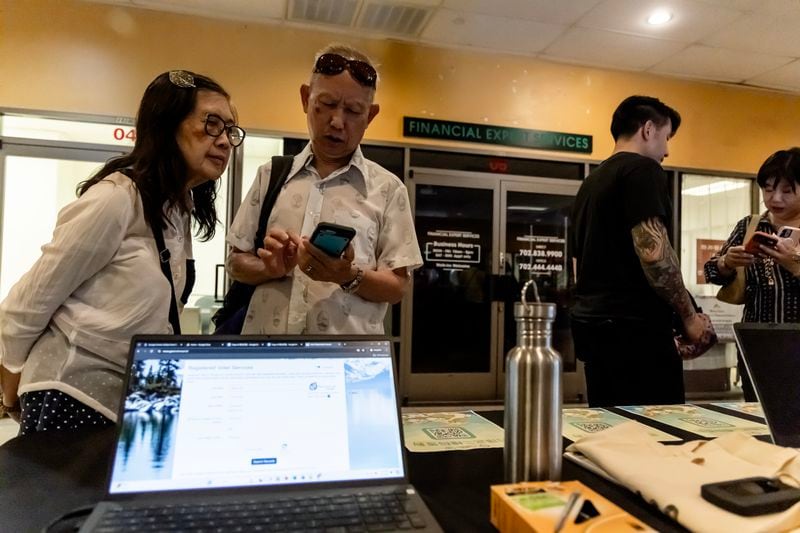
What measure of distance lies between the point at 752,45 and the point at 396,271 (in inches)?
171

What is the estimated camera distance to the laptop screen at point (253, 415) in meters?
0.69

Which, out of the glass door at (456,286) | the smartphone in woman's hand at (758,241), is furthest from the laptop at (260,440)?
the glass door at (456,286)

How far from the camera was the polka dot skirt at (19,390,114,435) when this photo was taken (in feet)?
3.37

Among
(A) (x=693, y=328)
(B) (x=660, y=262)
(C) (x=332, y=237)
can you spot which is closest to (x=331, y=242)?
(C) (x=332, y=237)

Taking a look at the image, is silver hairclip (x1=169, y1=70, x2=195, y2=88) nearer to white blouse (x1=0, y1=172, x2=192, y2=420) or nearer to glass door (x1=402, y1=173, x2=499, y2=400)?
white blouse (x1=0, y1=172, x2=192, y2=420)

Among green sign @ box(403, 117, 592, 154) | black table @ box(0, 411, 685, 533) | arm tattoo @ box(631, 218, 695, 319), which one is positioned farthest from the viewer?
green sign @ box(403, 117, 592, 154)

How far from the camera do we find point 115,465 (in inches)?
26.3

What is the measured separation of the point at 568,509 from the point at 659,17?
415cm

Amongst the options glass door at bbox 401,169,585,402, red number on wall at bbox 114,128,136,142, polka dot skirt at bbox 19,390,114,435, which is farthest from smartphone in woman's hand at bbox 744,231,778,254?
red number on wall at bbox 114,128,136,142

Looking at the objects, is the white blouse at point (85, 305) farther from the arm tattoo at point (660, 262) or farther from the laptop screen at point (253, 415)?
the arm tattoo at point (660, 262)

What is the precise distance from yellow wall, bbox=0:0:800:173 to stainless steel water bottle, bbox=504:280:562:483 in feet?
12.0

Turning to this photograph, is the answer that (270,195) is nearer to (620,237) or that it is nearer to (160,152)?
(160,152)

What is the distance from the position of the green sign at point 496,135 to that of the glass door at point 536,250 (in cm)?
31

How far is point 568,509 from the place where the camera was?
1.92 feet
